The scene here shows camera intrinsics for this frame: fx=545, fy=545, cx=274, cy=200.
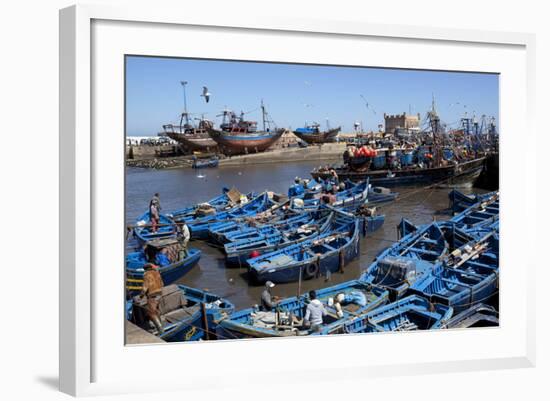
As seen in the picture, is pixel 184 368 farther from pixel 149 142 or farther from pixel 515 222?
pixel 515 222

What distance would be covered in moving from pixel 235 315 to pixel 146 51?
272 cm

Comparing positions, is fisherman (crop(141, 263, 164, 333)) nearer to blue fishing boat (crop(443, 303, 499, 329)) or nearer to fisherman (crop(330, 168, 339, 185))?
fisherman (crop(330, 168, 339, 185))

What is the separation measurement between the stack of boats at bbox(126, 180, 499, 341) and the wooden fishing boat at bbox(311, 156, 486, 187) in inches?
5.9

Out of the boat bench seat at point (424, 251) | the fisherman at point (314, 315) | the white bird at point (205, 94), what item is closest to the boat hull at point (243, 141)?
the white bird at point (205, 94)

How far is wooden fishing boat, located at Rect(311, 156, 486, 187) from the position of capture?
6.48m

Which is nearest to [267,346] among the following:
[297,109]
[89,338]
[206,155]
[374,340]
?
[374,340]

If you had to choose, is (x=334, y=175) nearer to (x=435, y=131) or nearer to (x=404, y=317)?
(x=435, y=131)

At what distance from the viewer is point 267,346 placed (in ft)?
17.1

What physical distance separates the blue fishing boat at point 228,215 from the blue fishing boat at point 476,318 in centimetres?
239

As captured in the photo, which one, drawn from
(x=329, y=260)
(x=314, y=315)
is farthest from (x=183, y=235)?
(x=329, y=260)

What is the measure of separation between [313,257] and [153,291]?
2.06 m

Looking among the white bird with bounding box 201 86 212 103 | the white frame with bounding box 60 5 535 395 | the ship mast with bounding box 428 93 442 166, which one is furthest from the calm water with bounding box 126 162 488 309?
the white bird with bounding box 201 86 212 103

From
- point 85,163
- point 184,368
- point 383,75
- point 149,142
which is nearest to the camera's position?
point 85,163

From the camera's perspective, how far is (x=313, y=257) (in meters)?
6.54
